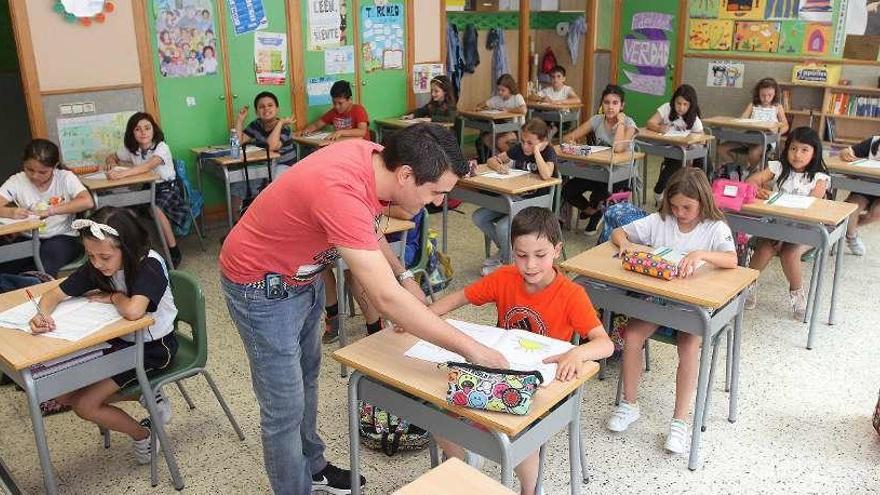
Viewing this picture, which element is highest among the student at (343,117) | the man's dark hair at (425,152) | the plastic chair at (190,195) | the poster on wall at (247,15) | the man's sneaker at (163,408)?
the poster on wall at (247,15)

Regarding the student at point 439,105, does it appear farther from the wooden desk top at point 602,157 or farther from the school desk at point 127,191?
the school desk at point 127,191

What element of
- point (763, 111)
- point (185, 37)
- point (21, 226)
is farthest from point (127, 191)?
point (763, 111)

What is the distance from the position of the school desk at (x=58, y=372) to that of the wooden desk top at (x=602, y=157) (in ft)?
12.3

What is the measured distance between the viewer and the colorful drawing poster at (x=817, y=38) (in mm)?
8195

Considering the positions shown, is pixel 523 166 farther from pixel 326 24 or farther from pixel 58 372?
pixel 58 372

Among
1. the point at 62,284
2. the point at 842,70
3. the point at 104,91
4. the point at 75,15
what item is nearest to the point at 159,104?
the point at 104,91

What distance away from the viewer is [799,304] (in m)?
4.33

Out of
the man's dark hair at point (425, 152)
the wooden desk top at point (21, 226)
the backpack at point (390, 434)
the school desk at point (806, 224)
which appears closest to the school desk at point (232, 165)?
the wooden desk top at point (21, 226)

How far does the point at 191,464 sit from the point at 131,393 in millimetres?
444

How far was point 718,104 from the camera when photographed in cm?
923

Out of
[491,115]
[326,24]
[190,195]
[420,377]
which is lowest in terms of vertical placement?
[190,195]

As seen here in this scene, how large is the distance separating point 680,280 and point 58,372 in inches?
91.4

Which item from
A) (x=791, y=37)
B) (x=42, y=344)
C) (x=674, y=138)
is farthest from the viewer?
(x=791, y=37)

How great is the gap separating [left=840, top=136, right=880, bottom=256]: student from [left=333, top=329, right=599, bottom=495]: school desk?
13.3 ft
